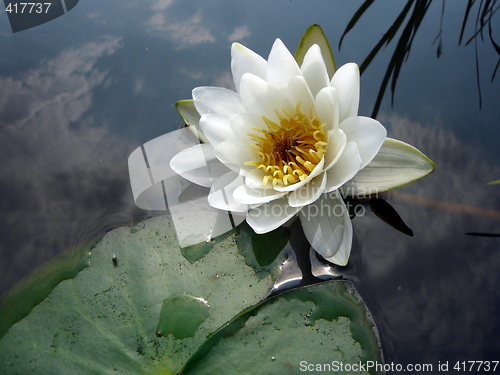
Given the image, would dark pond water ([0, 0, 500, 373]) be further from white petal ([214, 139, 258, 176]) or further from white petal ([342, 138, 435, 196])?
white petal ([214, 139, 258, 176])

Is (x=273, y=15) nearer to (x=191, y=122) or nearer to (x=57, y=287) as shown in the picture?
(x=191, y=122)

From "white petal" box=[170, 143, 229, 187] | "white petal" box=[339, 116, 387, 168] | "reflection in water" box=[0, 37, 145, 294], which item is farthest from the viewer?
"reflection in water" box=[0, 37, 145, 294]

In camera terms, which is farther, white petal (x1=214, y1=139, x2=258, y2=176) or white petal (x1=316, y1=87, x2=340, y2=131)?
white petal (x1=214, y1=139, x2=258, y2=176)

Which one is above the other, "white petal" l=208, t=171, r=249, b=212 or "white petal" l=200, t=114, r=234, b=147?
"white petal" l=200, t=114, r=234, b=147

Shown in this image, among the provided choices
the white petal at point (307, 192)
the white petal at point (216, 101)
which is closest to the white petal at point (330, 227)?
the white petal at point (307, 192)

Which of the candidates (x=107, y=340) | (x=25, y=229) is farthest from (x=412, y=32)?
(x=25, y=229)

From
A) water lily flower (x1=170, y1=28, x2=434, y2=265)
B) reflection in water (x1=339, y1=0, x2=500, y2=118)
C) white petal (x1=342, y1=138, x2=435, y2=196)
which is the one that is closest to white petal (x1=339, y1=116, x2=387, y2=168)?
water lily flower (x1=170, y1=28, x2=434, y2=265)
